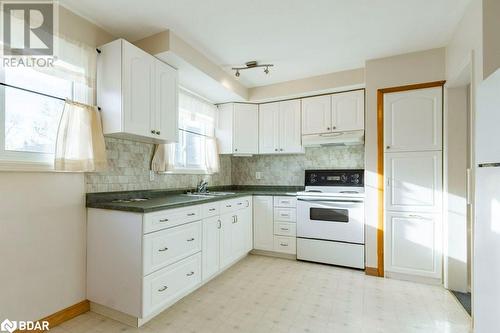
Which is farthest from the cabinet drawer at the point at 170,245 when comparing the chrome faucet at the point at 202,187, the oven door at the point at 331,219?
the oven door at the point at 331,219

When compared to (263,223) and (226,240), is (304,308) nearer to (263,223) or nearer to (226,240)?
(226,240)

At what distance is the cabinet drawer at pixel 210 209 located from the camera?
256 centimetres

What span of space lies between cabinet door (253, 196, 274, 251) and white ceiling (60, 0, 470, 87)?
187 centimetres

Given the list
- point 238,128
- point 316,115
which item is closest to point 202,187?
point 238,128

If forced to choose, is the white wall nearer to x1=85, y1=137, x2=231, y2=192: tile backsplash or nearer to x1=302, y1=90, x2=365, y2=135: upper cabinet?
x1=85, y1=137, x2=231, y2=192: tile backsplash

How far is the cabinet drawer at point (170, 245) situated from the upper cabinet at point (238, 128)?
1.66 meters

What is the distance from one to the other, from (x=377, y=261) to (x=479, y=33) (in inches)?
90.5

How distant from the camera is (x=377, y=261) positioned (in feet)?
9.48

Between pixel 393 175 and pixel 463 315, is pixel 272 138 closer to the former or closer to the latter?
pixel 393 175

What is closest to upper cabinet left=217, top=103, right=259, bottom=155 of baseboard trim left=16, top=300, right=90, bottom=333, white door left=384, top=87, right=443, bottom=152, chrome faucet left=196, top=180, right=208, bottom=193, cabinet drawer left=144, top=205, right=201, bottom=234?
chrome faucet left=196, top=180, right=208, bottom=193

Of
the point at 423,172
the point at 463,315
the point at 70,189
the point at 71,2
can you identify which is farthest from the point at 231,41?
the point at 463,315

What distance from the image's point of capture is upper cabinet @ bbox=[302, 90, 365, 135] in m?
3.24

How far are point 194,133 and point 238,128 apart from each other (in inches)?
27.5

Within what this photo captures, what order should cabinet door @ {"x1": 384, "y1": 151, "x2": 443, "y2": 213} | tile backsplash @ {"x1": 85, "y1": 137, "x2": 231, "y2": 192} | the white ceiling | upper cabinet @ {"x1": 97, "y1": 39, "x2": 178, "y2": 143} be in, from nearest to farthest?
the white ceiling → upper cabinet @ {"x1": 97, "y1": 39, "x2": 178, "y2": 143} → tile backsplash @ {"x1": 85, "y1": 137, "x2": 231, "y2": 192} → cabinet door @ {"x1": 384, "y1": 151, "x2": 443, "y2": 213}
